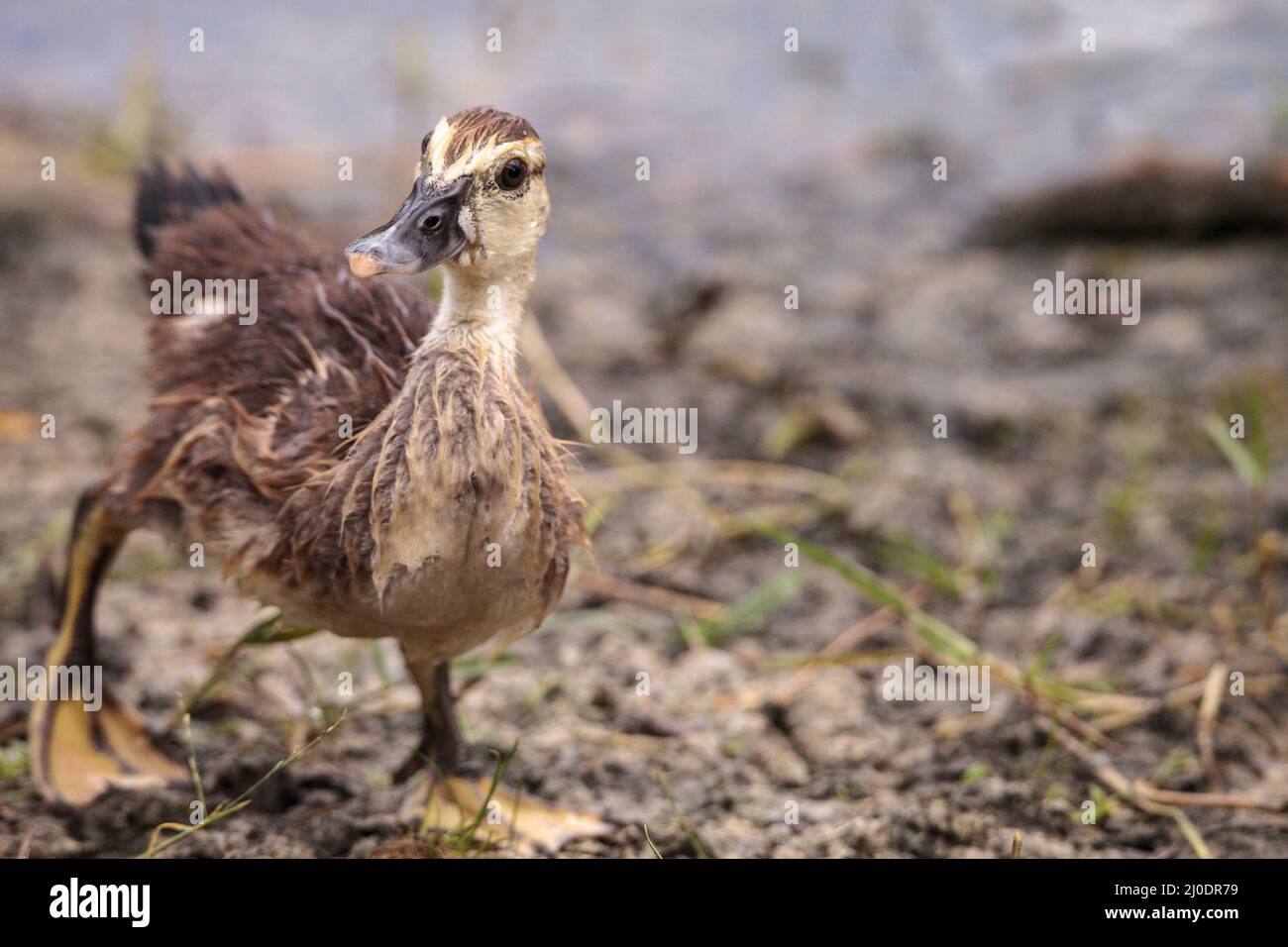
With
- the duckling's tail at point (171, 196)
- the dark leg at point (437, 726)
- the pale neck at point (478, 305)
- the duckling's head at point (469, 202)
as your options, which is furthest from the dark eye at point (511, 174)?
the duckling's tail at point (171, 196)

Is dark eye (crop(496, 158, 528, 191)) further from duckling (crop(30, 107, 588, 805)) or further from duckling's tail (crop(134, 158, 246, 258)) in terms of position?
duckling's tail (crop(134, 158, 246, 258))

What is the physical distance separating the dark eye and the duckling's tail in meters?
1.33

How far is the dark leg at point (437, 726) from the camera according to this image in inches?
126

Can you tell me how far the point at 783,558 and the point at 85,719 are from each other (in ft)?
7.84

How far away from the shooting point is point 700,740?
3777mm

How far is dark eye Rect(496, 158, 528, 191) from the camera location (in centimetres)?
265

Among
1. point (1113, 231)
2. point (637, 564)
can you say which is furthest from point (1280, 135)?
point (637, 564)

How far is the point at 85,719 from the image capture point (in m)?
3.44

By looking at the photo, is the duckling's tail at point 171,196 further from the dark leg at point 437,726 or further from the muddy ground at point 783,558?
the dark leg at point 437,726

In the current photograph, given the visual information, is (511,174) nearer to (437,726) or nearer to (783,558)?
(437,726)

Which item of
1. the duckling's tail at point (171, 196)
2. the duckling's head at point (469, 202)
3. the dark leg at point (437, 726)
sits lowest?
the dark leg at point (437, 726)

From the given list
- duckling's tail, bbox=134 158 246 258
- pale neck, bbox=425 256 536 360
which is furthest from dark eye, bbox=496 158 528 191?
duckling's tail, bbox=134 158 246 258

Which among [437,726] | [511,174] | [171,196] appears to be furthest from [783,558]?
[511,174]
